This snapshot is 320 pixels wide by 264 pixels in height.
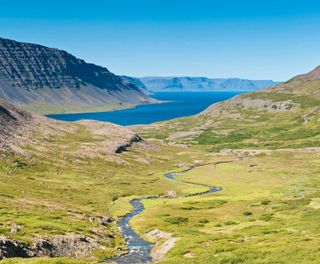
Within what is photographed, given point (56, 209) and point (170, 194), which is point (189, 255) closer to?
point (56, 209)

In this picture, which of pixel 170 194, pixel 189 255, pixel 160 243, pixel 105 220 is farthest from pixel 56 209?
pixel 170 194

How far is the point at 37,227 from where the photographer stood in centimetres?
9419

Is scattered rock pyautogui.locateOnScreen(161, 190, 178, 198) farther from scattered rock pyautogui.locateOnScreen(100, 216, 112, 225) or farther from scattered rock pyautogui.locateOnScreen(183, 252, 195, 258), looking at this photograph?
scattered rock pyautogui.locateOnScreen(183, 252, 195, 258)

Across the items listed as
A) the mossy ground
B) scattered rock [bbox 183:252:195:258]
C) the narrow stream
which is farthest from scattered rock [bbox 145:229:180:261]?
scattered rock [bbox 183:252:195:258]

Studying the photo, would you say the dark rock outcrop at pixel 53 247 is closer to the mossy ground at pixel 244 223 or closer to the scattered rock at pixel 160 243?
the scattered rock at pixel 160 243

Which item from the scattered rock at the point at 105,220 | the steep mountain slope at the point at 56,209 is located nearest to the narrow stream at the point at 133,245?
the steep mountain slope at the point at 56,209

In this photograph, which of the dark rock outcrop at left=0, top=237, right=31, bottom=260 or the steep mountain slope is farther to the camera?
the steep mountain slope

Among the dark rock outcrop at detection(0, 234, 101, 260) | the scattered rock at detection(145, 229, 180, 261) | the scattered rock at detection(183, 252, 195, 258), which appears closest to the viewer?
the dark rock outcrop at detection(0, 234, 101, 260)

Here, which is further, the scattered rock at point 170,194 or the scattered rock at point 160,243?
the scattered rock at point 170,194

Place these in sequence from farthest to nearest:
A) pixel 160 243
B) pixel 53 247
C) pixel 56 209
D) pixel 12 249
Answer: pixel 56 209 → pixel 160 243 → pixel 53 247 → pixel 12 249

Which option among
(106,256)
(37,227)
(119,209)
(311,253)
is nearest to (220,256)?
(311,253)

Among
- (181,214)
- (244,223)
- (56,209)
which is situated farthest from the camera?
(181,214)

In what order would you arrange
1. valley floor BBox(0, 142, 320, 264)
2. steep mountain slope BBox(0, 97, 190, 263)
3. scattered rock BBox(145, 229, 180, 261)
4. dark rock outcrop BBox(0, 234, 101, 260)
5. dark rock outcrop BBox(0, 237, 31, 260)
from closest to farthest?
dark rock outcrop BBox(0, 237, 31, 260), dark rock outcrop BBox(0, 234, 101, 260), valley floor BBox(0, 142, 320, 264), steep mountain slope BBox(0, 97, 190, 263), scattered rock BBox(145, 229, 180, 261)

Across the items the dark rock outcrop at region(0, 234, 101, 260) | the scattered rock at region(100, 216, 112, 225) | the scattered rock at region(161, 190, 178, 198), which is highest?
the dark rock outcrop at region(0, 234, 101, 260)
